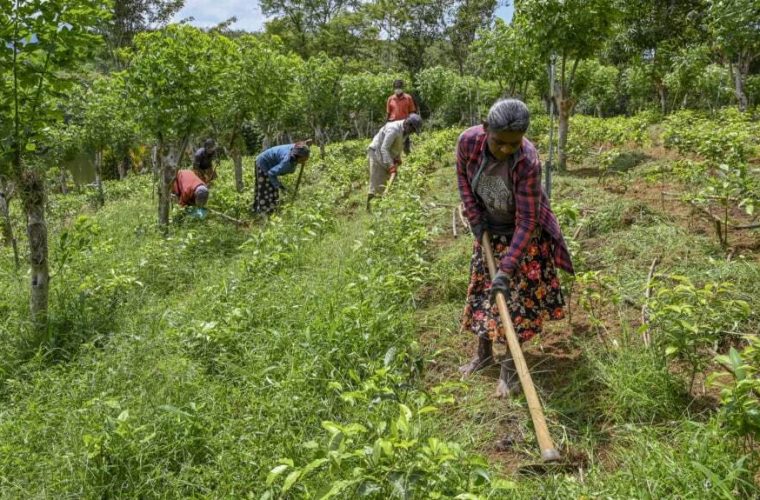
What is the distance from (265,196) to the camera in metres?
7.52

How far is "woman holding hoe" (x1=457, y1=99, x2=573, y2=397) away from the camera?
258cm

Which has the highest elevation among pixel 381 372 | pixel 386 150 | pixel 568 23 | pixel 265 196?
pixel 568 23

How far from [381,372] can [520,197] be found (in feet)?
3.76

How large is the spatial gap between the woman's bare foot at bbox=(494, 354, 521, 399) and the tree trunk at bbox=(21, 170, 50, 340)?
11.3 feet

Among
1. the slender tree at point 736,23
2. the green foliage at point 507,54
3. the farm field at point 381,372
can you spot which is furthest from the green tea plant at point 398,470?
the slender tree at point 736,23

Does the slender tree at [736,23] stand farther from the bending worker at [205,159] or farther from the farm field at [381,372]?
the bending worker at [205,159]

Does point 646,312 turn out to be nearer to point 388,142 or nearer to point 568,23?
point 388,142

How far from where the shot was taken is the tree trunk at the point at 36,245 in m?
3.97

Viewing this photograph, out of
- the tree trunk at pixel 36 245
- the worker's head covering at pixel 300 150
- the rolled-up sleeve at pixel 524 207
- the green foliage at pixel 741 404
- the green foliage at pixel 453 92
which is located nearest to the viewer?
the green foliage at pixel 741 404

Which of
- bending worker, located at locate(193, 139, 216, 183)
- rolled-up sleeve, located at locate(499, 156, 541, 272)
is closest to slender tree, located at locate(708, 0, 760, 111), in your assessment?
rolled-up sleeve, located at locate(499, 156, 541, 272)

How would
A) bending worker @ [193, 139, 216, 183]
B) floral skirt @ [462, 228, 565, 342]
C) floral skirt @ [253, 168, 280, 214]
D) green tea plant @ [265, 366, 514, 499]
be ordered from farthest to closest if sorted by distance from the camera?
bending worker @ [193, 139, 216, 183]
floral skirt @ [253, 168, 280, 214]
floral skirt @ [462, 228, 565, 342]
green tea plant @ [265, 366, 514, 499]

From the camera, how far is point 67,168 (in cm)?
1958

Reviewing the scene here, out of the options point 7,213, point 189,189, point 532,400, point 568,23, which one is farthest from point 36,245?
point 568,23

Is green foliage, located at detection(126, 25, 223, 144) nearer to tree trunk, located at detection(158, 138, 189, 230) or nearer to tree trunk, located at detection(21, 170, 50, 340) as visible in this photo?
tree trunk, located at detection(158, 138, 189, 230)
